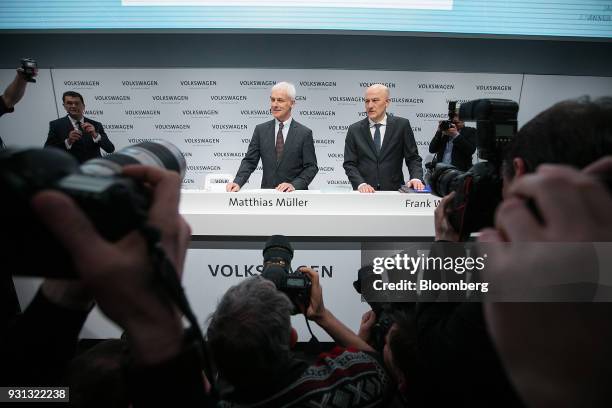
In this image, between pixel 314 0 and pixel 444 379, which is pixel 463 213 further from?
pixel 314 0

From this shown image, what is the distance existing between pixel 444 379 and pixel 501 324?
32cm

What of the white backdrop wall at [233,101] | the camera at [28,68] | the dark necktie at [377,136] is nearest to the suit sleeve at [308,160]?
the dark necktie at [377,136]

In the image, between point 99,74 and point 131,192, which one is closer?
point 131,192

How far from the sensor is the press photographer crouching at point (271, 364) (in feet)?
2.24

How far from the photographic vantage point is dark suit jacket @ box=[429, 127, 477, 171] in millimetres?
2898

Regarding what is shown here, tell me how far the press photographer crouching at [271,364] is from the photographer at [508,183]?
0.64ft

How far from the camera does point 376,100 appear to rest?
283 cm

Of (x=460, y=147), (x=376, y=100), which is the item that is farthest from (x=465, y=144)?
(x=376, y=100)

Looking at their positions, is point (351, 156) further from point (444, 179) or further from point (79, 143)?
point (79, 143)

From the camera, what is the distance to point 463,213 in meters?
0.72

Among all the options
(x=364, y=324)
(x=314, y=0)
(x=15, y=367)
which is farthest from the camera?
(x=314, y=0)

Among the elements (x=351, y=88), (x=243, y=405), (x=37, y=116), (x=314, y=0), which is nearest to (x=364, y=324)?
(x=243, y=405)

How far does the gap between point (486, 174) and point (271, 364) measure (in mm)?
582

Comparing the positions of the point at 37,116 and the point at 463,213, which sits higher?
the point at 37,116
